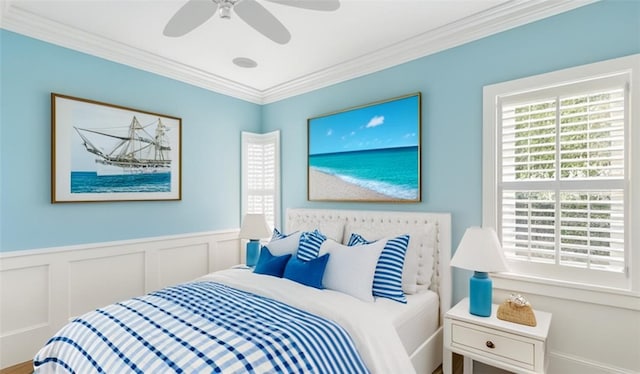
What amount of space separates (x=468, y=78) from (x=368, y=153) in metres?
1.06

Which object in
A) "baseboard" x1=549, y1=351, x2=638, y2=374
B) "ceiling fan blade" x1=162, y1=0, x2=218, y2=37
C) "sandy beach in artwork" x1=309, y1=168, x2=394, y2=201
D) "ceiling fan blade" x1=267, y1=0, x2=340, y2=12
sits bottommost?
"baseboard" x1=549, y1=351, x2=638, y2=374

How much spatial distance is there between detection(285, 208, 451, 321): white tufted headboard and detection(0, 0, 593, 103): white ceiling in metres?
1.40

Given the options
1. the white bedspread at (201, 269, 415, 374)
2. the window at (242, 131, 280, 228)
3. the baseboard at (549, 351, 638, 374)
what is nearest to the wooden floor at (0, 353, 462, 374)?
the baseboard at (549, 351, 638, 374)

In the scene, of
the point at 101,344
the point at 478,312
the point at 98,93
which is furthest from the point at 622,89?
the point at 98,93

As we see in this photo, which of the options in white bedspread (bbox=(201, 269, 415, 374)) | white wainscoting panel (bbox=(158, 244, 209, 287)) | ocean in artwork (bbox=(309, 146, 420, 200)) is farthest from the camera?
white wainscoting panel (bbox=(158, 244, 209, 287))

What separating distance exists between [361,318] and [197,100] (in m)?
2.95

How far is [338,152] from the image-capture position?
11.2 ft

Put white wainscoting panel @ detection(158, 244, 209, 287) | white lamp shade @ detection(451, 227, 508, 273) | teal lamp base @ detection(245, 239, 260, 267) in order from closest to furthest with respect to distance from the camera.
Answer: white lamp shade @ detection(451, 227, 508, 273) < white wainscoting panel @ detection(158, 244, 209, 287) < teal lamp base @ detection(245, 239, 260, 267)

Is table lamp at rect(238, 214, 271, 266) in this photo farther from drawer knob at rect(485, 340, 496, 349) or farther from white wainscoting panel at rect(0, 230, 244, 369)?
drawer knob at rect(485, 340, 496, 349)

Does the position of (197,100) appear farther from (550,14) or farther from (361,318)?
(550,14)

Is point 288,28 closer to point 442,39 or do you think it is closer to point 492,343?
point 442,39

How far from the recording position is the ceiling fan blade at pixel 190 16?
1816mm

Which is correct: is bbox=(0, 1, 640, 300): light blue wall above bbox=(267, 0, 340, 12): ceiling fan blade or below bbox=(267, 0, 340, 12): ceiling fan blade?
below

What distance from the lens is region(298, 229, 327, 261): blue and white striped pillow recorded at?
8.69ft
